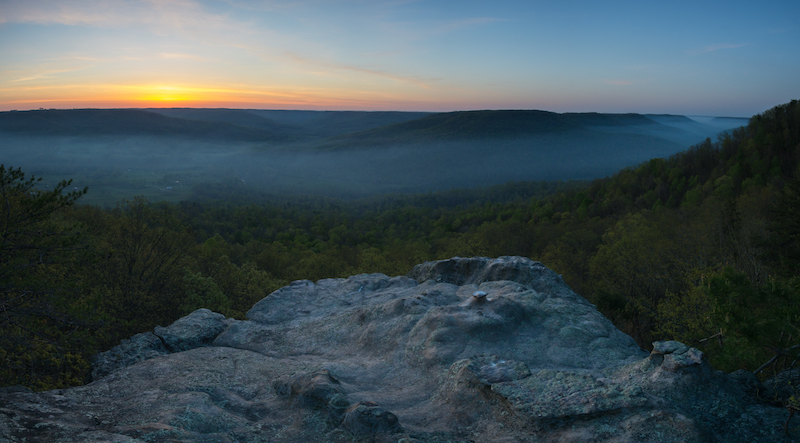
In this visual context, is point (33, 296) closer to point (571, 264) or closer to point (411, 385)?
point (411, 385)

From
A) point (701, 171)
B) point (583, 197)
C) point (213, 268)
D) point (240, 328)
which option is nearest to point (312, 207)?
point (583, 197)

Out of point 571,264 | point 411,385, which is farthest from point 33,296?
point 571,264

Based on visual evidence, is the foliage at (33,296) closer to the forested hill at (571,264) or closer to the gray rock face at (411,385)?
the forested hill at (571,264)

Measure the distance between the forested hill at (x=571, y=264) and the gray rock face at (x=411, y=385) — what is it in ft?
7.00

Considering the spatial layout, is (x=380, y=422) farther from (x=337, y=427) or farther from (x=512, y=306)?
(x=512, y=306)

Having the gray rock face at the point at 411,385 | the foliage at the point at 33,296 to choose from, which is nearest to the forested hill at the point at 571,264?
the foliage at the point at 33,296

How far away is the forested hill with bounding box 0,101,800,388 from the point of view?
40.5 feet

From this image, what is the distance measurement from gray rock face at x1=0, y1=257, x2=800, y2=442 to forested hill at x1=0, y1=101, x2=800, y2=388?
7.00ft

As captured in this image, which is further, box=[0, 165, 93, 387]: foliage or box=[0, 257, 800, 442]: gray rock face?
box=[0, 165, 93, 387]: foliage

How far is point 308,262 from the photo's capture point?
53.9 meters

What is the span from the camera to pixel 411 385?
1197 cm

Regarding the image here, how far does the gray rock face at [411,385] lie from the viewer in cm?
842

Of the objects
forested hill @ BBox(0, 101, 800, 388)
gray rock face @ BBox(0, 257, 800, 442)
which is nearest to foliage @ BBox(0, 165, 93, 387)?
forested hill @ BBox(0, 101, 800, 388)

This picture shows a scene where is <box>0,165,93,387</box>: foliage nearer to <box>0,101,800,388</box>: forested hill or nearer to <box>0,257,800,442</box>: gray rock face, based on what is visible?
<box>0,101,800,388</box>: forested hill
